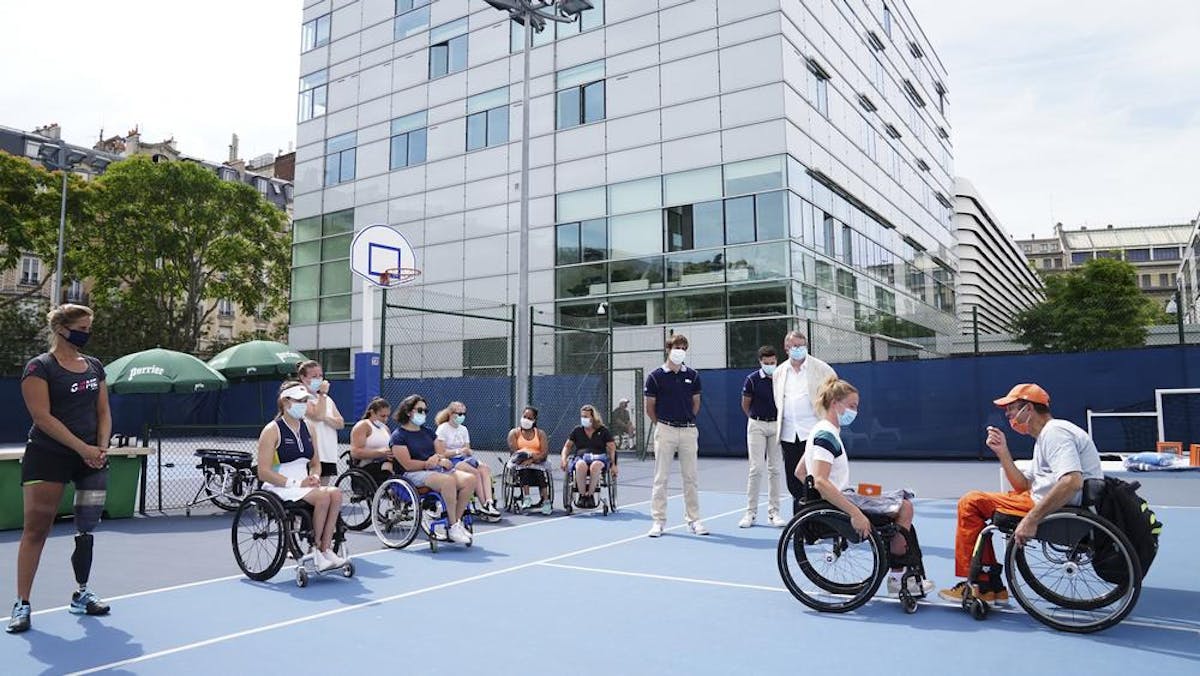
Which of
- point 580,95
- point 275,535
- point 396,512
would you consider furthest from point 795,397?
point 580,95

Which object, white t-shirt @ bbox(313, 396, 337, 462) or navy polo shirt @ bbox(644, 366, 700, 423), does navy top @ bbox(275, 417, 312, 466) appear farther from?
navy polo shirt @ bbox(644, 366, 700, 423)

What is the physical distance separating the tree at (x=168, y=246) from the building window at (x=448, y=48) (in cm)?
1369

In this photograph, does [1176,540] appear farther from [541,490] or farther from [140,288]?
[140,288]

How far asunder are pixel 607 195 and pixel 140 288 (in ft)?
78.5

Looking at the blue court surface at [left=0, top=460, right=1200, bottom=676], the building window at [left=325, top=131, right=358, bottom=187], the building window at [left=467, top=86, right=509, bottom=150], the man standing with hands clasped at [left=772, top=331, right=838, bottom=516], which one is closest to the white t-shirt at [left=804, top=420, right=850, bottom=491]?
the blue court surface at [left=0, top=460, right=1200, bottom=676]

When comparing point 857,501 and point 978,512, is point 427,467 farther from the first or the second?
point 978,512

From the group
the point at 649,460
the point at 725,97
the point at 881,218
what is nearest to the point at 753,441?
the point at 649,460

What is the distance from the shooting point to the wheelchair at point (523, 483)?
9625 millimetres

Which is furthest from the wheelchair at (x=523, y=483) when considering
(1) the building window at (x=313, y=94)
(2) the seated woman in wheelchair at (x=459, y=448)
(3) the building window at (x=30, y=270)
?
(3) the building window at (x=30, y=270)

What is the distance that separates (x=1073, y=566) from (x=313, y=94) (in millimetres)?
34126

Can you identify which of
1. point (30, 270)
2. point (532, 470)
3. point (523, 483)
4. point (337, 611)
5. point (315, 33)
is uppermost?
point (315, 33)

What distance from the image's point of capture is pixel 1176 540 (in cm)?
691

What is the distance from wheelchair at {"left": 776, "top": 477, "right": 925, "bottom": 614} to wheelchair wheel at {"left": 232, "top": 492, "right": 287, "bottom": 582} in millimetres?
3590

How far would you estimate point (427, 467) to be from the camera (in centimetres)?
754
